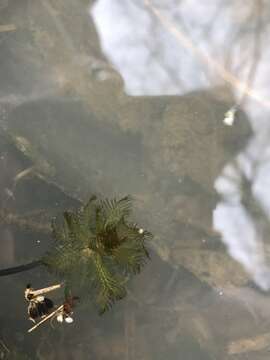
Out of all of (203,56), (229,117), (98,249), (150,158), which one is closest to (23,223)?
(98,249)

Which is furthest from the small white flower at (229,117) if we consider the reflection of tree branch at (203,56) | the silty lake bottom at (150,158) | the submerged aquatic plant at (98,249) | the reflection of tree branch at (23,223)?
the reflection of tree branch at (23,223)

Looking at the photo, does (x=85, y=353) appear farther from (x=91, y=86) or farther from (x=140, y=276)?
(x=91, y=86)

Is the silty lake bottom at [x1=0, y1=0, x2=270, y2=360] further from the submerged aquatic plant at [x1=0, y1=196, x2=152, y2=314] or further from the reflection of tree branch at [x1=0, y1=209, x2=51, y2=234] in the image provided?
the submerged aquatic plant at [x1=0, y1=196, x2=152, y2=314]

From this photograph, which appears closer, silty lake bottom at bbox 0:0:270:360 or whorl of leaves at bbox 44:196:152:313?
whorl of leaves at bbox 44:196:152:313

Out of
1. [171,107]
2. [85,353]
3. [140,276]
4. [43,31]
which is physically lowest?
[85,353]

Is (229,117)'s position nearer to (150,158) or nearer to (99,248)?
(150,158)

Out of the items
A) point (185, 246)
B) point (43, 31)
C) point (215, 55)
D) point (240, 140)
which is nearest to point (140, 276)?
point (185, 246)

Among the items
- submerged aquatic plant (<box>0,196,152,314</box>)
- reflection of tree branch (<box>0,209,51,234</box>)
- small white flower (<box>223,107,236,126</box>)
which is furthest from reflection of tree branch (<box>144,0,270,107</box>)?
reflection of tree branch (<box>0,209,51,234</box>)
